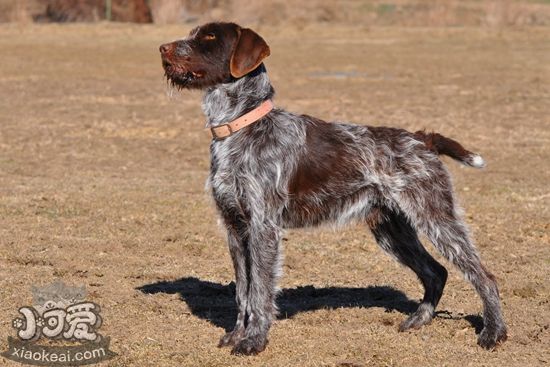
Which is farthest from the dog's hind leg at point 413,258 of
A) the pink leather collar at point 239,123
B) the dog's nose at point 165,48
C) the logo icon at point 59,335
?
the logo icon at point 59,335

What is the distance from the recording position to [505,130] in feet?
62.0

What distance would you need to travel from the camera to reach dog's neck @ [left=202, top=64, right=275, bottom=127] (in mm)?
7820

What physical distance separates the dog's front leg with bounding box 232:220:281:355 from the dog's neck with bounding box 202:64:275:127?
30.7 inches

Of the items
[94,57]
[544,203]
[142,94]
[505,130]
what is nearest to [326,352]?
[544,203]

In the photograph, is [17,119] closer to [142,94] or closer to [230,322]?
[142,94]

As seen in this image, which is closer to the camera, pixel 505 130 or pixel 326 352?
pixel 326 352

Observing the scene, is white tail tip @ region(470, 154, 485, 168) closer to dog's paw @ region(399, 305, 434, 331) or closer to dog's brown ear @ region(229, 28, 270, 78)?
dog's paw @ region(399, 305, 434, 331)

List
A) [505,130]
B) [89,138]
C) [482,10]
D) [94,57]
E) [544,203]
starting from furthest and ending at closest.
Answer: [482,10]
[94,57]
[505,130]
[89,138]
[544,203]

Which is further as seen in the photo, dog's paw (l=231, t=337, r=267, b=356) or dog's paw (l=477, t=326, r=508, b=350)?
dog's paw (l=477, t=326, r=508, b=350)

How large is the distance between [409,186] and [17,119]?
12.9 m

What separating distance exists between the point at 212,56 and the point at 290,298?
2.37 meters

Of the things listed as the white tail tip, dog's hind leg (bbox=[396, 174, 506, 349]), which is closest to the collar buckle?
dog's hind leg (bbox=[396, 174, 506, 349])

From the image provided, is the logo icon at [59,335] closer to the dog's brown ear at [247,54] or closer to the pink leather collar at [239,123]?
the pink leather collar at [239,123]

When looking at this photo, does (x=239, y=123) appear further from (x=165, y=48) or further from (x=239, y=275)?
(x=239, y=275)
